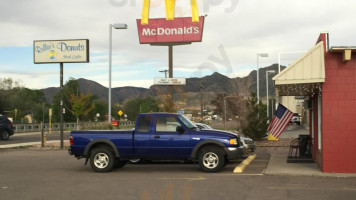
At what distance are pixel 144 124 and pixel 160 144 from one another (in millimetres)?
863

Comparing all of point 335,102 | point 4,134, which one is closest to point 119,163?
point 335,102

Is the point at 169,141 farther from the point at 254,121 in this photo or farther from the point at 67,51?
the point at 254,121

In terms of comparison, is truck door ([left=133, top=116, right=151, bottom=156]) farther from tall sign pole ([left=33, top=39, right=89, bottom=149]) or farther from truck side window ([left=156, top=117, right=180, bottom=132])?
tall sign pole ([left=33, top=39, right=89, bottom=149])

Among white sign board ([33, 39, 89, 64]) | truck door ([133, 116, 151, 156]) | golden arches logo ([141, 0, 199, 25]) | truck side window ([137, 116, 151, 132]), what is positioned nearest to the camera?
truck door ([133, 116, 151, 156])

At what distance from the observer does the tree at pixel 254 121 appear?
93.4 ft

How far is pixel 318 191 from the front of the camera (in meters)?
9.73

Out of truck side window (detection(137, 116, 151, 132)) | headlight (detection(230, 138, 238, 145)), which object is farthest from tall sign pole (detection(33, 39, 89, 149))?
headlight (detection(230, 138, 238, 145))

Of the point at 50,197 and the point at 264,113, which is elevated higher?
the point at 264,113

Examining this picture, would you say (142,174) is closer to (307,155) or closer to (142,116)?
(142,116)

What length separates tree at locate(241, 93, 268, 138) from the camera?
93.4 ft

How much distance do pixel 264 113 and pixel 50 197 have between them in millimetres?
22260

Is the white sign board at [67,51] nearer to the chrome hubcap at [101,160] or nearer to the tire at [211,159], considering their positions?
the chrome hubcap at [101,160]

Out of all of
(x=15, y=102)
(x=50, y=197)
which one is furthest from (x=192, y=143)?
(x=15, y=102)

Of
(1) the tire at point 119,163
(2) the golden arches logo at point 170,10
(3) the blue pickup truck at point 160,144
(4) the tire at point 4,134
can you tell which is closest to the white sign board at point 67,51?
(4) the tire at point 4,134
